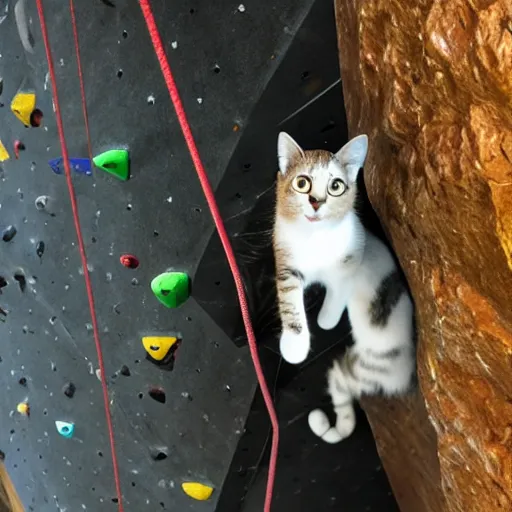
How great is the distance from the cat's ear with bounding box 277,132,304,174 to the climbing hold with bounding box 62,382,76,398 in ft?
2.27

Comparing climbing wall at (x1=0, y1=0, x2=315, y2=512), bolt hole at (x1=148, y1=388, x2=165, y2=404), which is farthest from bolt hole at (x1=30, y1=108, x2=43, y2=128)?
bolt hole at (x1=148, y1=388, x2=165, y2=404)

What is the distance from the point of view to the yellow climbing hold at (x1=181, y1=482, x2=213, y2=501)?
923mm

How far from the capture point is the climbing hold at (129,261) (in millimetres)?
867

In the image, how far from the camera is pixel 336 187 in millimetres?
528

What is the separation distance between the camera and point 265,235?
704 mm

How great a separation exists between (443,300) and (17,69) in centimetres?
74

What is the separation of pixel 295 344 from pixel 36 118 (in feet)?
1.84

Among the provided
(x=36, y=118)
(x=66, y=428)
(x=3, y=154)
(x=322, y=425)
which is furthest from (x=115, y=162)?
(x=66, y=428)

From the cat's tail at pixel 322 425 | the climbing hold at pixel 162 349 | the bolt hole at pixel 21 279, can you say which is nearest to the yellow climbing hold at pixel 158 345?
the climbing hold at pixel 162 349

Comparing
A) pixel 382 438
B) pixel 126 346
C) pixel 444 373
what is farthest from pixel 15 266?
pixel 444 373

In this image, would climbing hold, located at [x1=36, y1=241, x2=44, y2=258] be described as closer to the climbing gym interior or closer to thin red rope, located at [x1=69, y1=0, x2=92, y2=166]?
the climbing gym interior

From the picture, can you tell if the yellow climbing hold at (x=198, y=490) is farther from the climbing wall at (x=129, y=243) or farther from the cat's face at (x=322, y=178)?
the cat's face at (x=322, y=178)

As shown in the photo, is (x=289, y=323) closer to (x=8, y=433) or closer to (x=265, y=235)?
(x=265, y=235)

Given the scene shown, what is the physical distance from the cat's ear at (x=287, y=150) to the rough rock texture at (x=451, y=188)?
0.07m
